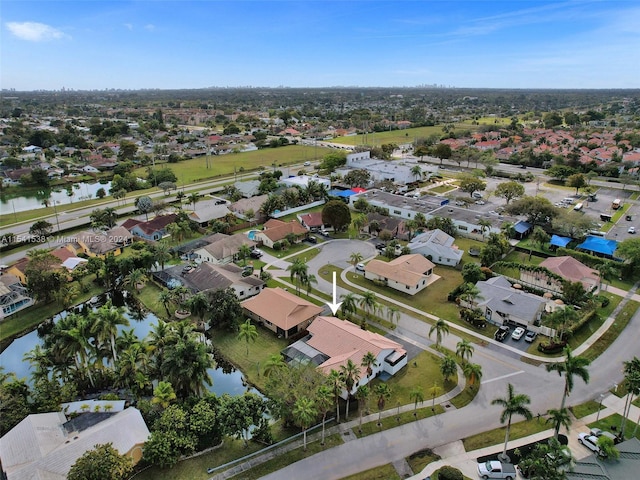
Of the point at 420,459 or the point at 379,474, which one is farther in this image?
the point at 420,459

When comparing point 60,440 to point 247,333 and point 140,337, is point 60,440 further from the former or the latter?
point 140,337

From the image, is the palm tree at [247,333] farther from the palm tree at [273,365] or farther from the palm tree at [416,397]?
the palm tree at [416,397]

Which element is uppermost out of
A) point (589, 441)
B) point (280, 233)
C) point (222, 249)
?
point (280, 233)

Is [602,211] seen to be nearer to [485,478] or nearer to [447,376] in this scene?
[447,376]

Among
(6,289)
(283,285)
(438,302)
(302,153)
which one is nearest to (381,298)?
(438,302)

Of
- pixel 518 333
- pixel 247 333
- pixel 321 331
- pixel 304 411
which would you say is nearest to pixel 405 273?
pixel 518 333

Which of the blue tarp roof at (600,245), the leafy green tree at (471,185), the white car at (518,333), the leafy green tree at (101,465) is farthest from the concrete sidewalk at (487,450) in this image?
the leafy green tree at (471,185)
